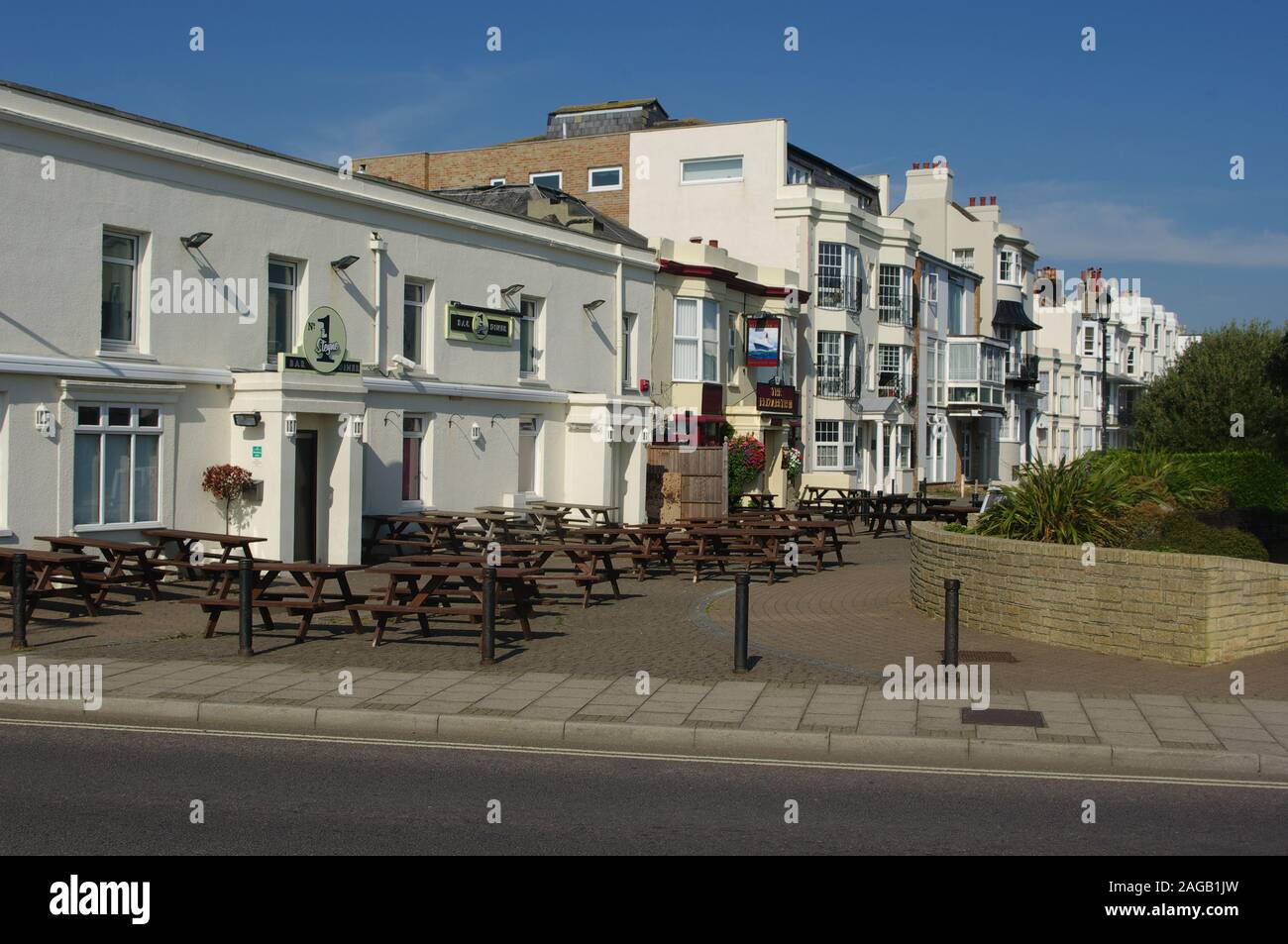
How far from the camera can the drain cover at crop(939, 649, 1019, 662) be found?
1293 centimetres

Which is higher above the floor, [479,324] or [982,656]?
[479,324]

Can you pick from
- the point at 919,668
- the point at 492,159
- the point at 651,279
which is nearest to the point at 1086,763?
the point at 919,668

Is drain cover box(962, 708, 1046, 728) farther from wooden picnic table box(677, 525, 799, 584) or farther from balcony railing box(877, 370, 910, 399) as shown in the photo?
balcony railing box(877, 370, 910, 399)

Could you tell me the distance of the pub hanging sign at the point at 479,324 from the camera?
2531 centimetres

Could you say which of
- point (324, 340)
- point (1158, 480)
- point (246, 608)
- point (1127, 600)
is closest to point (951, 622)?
point (1127, 600)

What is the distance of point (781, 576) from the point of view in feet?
70.5

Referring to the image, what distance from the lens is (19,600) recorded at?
1287 cm

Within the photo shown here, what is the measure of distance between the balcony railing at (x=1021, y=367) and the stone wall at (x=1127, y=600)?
49.5 metres

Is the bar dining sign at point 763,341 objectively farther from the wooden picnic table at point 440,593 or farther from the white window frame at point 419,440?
the wooden picnic table at point 440,593

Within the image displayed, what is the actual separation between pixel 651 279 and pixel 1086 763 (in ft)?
81.8

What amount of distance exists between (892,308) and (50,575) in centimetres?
3726

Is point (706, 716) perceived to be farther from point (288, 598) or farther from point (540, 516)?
point (540, 516)

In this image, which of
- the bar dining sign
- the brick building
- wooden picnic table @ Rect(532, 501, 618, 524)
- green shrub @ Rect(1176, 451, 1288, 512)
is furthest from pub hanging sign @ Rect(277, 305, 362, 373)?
Answer: the brick building
